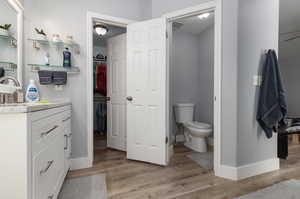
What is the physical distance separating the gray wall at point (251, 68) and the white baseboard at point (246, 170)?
59 millimetres

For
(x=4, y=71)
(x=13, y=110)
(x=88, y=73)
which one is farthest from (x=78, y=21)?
(x=13, y=110)

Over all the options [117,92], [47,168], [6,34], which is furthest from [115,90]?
[47,168]

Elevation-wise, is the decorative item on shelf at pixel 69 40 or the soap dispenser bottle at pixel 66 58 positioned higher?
the decorative item on shelf at pixel 69 40

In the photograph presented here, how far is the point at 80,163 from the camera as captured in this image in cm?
235

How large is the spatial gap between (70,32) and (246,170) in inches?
111

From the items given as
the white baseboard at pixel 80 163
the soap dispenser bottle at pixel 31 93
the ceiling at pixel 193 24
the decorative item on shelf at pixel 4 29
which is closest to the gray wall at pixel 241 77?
the ceiling at pixel 193 24

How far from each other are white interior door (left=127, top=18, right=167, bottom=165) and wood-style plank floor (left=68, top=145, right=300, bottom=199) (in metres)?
0.24

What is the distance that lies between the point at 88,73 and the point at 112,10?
103 centimetres

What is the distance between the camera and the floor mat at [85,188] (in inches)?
65.5

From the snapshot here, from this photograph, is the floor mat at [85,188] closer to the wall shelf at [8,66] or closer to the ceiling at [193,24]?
the wall shelf at [8,66]

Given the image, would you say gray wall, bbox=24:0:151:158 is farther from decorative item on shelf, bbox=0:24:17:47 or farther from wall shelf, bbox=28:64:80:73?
decorative item on shelf, bbox=0:24:17:47

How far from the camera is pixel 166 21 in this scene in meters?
2.50

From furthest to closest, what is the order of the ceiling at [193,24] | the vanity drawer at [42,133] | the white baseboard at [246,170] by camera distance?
the ceiling at [193,24] < the white baseboard at [246,170] < the vanity drawer at [42,133]

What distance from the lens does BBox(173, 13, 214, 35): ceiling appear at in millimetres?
3441
